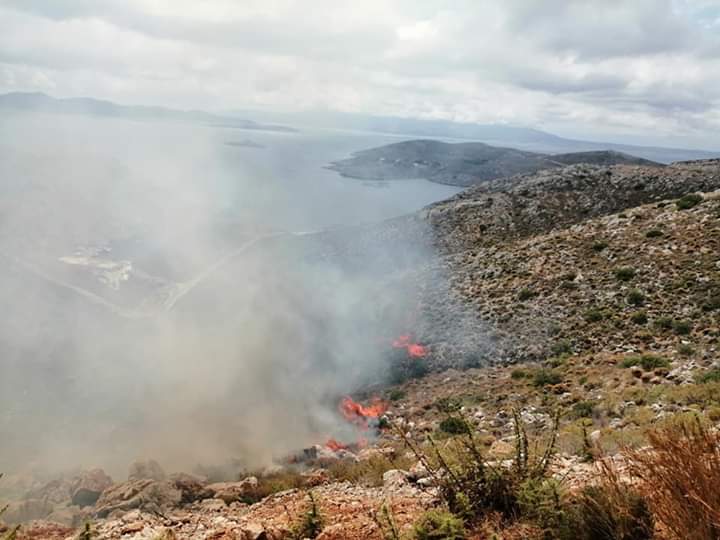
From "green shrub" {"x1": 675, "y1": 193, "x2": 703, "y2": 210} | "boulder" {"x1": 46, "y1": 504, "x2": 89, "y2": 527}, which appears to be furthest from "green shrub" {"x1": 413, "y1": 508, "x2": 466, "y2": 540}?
"green shrub" {"x1": 675, "y1": 193, "x2": 703, "y2": 210}

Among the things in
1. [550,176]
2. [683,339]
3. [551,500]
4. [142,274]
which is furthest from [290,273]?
[551,500]

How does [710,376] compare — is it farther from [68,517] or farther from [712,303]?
[68,517]

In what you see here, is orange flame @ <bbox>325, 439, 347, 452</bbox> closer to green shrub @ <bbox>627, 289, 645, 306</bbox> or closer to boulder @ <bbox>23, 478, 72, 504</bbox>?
boulder @ <bbox>23, 478, 72, 504</bbox>

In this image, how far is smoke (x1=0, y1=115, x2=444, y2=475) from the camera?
24.4m

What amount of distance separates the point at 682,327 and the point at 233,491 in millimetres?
18234

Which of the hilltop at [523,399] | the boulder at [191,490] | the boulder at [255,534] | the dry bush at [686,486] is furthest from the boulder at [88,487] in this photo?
the dry bush at [686,486]

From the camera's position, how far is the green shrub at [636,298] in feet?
73.7

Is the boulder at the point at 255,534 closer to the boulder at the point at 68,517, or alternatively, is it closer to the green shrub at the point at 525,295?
the boulder at the point at 68,517

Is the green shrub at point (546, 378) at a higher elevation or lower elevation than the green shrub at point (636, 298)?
lower

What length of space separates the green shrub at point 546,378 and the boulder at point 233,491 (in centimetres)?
1192

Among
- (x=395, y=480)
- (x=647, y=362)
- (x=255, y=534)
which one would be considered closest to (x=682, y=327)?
(x=647, y=362)

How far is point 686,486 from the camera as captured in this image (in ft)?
10.4

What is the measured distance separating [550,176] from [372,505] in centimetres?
4934

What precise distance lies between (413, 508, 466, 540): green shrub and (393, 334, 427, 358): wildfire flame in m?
22.3
